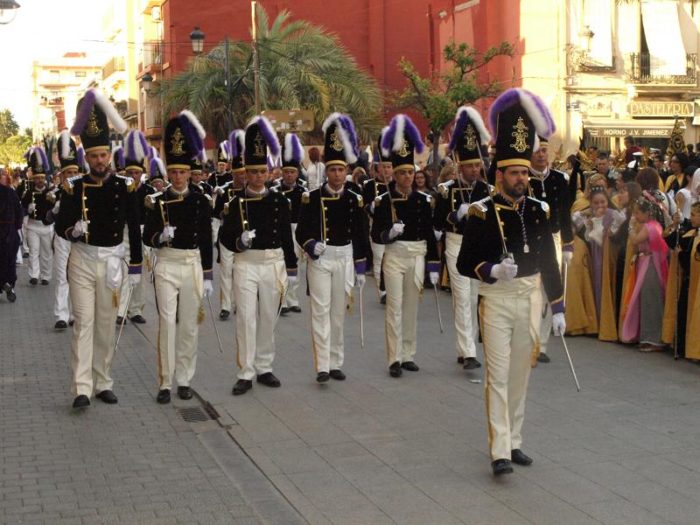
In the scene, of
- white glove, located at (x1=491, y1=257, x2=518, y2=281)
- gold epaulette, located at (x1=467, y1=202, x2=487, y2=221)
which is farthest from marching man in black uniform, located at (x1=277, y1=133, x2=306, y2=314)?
white glove, located at (x1=491, y1=257, x2=518, y2=281)

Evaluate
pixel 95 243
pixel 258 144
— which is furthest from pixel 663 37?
pixel 95 243

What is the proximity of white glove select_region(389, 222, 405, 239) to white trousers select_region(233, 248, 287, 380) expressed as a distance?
113 cm

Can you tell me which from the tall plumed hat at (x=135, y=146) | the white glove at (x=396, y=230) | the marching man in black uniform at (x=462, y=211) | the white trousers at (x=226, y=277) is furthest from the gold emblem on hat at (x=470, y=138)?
the white trousers at (x=226, y=277)

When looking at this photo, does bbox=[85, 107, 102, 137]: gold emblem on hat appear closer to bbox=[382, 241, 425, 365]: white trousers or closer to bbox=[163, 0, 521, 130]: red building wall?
bbox=[382, 241, 425, 365]: white trousers

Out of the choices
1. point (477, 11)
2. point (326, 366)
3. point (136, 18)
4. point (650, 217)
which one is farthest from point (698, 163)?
point (136, 18)

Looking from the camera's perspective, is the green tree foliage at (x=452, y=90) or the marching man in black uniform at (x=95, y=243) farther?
the green tree foliage at (x=452, y=90)

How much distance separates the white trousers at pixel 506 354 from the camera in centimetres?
713

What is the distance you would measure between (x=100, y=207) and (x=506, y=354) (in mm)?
4187

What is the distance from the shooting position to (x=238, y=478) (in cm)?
737

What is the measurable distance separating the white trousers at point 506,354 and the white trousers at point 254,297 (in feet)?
10.5

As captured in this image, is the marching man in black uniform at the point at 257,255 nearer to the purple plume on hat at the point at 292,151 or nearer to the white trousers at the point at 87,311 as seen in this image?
the white trousers at the point at 87,311

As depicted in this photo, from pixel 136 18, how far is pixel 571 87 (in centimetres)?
4047

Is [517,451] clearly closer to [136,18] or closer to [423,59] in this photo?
[423,59]

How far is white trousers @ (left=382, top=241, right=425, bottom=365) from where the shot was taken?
10.6 metres
